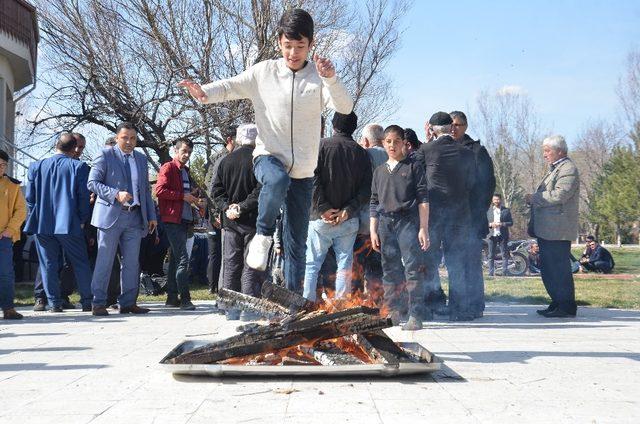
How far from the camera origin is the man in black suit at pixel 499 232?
19.9 metres

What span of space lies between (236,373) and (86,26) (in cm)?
1706

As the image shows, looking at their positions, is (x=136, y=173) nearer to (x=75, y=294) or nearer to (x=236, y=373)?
(x=75, y=294)

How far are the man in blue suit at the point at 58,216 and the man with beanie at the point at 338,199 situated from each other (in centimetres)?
317

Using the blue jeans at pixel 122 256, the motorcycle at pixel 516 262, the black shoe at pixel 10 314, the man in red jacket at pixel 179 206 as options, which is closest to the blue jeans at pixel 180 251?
the man in red jacket at pixel 179 206

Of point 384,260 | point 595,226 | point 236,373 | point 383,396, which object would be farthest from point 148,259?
point 595,226

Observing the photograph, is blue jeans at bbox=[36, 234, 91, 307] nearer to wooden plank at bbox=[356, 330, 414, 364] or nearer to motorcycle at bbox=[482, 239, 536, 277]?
wooden plank at bbox=[356, 330, 414, 364]

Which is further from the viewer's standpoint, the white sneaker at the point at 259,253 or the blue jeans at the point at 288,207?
the white sneaker at the point at 259,253

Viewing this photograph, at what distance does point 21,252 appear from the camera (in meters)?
13.5

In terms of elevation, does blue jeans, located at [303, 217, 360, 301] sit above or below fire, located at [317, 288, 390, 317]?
above

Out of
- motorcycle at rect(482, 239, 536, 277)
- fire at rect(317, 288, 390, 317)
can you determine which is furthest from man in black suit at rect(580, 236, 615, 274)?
fire at rect(317, 288, 390, 317)

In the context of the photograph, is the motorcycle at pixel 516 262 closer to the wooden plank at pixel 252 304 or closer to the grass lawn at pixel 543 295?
the grass lawn at pixel 543 295

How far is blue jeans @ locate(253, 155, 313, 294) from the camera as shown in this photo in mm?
4879

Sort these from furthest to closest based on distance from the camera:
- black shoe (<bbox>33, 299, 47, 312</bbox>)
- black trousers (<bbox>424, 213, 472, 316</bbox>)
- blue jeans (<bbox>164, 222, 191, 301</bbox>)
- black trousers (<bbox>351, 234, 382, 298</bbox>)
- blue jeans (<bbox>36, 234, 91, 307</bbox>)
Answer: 1. blue jeans (<bbox>164, 222, 191, 301</bbox>)
2. black shoe (<bbox>33, 299, 47, 312</bbox>)
3. blue jeans (<bbox>36, 234, 91, 307</bbox>)
4. black trousers (<bbox>351, 234, 382, 298</bbox>)
5. black trousers (<bbox>424, 213, 472, 316</bbox>)

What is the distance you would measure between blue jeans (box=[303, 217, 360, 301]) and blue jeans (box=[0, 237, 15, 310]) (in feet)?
11.3
